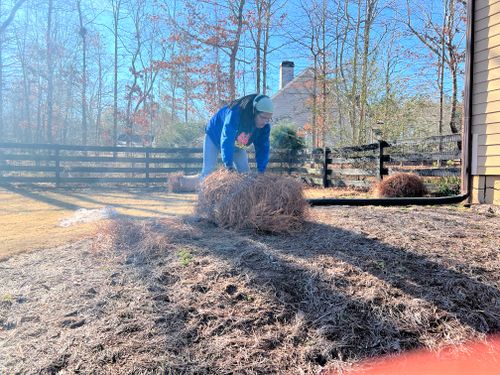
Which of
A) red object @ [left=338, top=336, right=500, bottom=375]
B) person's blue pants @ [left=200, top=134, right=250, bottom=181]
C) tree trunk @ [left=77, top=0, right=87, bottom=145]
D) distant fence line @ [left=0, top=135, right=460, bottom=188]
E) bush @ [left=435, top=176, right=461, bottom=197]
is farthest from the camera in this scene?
tree trunk @ [left=77, top=0, right=87, bottom=145]

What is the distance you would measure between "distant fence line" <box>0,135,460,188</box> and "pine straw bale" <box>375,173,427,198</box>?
667 mm

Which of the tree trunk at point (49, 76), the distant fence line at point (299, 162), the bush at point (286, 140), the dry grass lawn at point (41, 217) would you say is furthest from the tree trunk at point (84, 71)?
the bush at point (286, 140)

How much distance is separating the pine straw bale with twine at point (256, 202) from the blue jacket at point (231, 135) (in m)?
0.26

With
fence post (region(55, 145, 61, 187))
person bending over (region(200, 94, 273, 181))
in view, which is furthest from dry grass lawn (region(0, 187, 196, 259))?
fence post (region(55, 145, 61, 187))

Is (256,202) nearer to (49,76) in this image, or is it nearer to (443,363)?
(443,363)

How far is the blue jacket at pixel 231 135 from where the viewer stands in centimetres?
298

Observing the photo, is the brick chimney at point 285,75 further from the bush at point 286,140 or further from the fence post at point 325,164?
the fence post at point 325,164

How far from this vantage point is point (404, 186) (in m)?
5.64

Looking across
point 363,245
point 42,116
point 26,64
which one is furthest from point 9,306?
point 42,116

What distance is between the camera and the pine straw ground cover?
52.1 inches

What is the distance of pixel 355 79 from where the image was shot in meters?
10.7

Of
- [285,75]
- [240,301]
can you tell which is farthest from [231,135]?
[285,75]

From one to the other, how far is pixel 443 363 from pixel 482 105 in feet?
14.2

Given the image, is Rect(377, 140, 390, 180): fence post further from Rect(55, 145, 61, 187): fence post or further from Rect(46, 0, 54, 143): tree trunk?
Rect(46, 0, 54, 143): tree trunk
